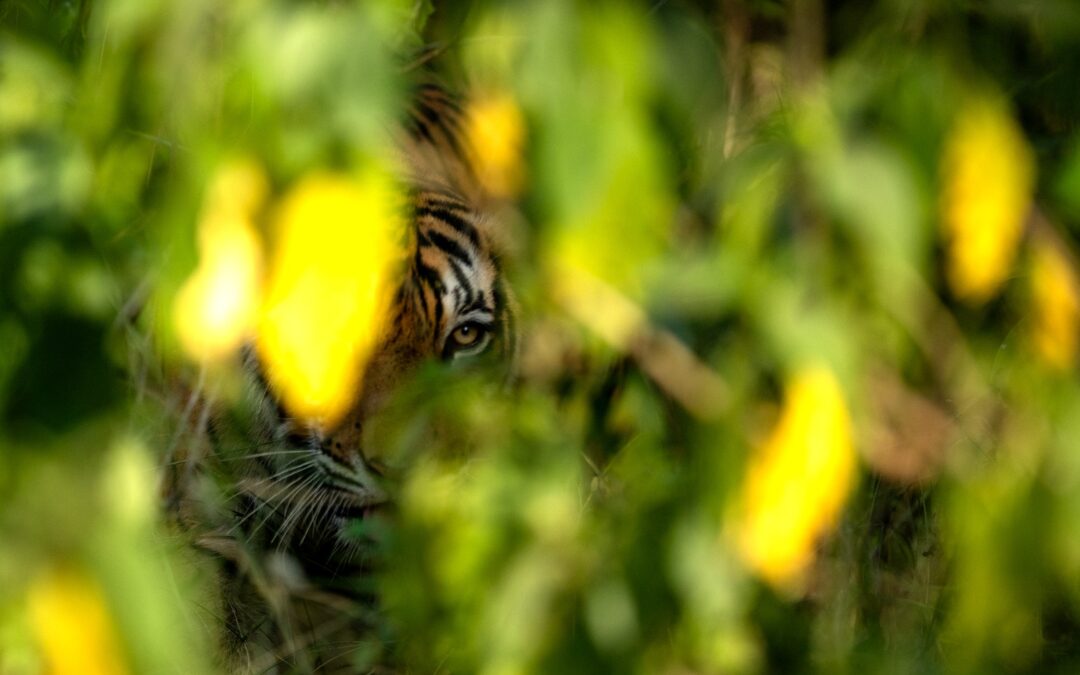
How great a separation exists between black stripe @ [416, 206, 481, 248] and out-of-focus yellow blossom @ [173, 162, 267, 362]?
1.27 m

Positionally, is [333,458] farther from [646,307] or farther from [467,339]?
[646,307]

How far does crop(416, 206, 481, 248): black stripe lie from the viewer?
1.85 metres

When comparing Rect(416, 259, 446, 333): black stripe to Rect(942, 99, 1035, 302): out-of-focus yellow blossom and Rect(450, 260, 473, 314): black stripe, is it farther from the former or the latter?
Rect(942, 99, 1035, 302): out-of-focus yellow blossom

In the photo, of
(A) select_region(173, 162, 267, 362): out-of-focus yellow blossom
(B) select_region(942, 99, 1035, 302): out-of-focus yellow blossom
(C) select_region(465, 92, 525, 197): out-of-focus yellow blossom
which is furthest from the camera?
(C) select_region(465, 92, 525, 197): out-of-focus yellow blossom

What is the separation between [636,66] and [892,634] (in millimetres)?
872

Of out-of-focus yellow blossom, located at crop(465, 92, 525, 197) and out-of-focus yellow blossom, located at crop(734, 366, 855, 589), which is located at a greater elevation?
out-of-focus yellow blossom, located at crop(465, 92, 525, 197)

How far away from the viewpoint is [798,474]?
29.5 inches

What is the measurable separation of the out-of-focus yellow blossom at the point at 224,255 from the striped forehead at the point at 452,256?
4.14 ft

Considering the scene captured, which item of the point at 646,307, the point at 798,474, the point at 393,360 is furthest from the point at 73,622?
the point at 393,360

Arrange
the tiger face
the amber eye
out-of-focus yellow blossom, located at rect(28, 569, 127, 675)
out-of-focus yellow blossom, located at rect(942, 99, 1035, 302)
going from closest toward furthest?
out-of-focus yellow blossom, located at rect(28, 569, 127, 675)
out-of-focus yellow blossom, located at rect(942, 99, 1035, 302)
the tiger face
the amber eye

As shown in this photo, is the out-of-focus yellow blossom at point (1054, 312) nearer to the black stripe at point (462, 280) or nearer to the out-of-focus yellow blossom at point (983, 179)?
the out-of-focus yellow blossom at point (983, 179)

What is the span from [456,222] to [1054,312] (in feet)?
3.73

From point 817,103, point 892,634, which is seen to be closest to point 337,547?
point 892,634

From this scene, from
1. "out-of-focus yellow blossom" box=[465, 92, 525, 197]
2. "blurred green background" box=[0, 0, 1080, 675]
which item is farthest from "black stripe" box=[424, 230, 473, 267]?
"out-of-focus yellow blossom" box=[465, 92, 525, 197]
